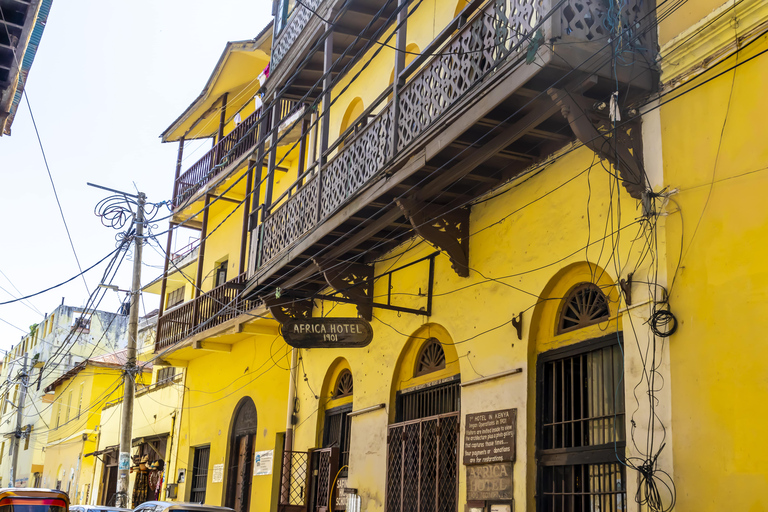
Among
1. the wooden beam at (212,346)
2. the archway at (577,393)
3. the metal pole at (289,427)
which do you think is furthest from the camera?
the wooden beam at (212,346)

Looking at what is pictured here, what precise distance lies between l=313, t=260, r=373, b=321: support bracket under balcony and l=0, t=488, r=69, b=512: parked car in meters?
5.80

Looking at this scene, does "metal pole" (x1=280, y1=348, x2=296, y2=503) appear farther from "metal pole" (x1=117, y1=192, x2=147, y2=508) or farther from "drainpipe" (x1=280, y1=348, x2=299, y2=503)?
"metal pole" (x1=117, y1=192, x2=147, y2=508)

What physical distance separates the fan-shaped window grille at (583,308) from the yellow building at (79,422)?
2296 cm

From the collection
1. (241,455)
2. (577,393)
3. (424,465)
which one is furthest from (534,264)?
(241,455)

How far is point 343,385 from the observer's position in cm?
1390

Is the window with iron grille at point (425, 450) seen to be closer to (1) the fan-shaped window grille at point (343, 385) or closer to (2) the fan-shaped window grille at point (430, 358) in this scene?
(2) the fan-shaped window grille at point (430, 358)

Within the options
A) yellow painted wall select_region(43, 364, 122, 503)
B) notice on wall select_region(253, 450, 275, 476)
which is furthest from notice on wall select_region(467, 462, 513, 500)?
yellow painted wall select_region(43, 364, 122, 503)

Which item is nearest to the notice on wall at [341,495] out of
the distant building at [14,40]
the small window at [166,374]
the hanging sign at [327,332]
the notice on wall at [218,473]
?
the hanging sign at [327,332]

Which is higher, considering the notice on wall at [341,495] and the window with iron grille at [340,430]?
the window with iron grille at [340,430]

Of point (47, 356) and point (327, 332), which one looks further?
point (47, 356)

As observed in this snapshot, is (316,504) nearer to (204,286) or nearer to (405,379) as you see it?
(405,379)

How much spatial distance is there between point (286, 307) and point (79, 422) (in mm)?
23899

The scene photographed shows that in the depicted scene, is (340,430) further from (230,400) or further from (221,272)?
(221,272)

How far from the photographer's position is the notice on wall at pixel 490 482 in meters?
8.66
